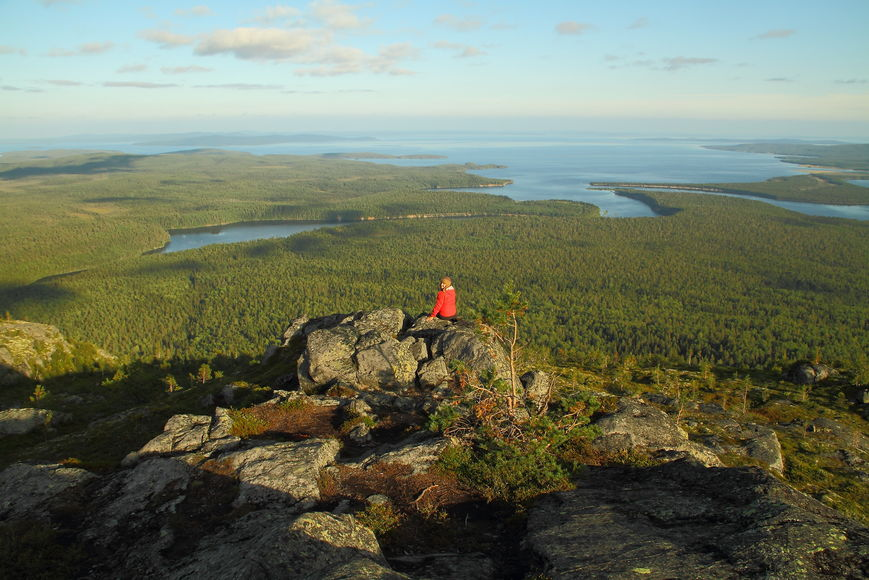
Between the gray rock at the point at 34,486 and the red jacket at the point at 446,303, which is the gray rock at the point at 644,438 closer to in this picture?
the red jacket at the point at 446,303

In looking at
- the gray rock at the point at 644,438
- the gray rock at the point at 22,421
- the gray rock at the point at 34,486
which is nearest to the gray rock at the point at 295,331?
the gray rock at the point at 22,421

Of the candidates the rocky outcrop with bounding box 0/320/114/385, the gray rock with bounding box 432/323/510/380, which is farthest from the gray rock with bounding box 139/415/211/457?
the rocky outcrop with bounding box 0/320/114/385

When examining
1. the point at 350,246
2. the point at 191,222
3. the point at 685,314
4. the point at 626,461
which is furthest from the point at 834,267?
the point at 191,222

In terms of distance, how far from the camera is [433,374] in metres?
21.4

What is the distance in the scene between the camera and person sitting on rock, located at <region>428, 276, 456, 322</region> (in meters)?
24.0

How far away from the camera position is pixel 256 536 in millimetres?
9852

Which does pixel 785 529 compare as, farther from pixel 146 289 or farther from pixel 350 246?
pixel 350 246

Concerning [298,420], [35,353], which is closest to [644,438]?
[298,420]

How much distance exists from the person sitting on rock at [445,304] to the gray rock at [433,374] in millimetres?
3410

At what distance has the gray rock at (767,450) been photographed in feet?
59.8

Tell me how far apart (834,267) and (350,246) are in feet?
417

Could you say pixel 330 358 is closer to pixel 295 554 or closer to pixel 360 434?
pixel 360 434

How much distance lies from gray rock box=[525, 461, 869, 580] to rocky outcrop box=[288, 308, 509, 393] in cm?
903

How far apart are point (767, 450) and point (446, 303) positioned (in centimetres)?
1484
